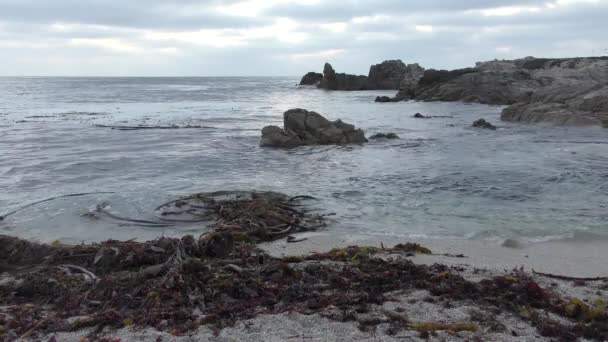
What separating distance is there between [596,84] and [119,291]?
2947 cm

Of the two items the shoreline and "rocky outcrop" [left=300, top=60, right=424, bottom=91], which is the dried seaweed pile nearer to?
the shoreline

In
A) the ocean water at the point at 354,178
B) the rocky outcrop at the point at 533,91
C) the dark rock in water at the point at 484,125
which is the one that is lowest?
the ocean water at the point at 354,178

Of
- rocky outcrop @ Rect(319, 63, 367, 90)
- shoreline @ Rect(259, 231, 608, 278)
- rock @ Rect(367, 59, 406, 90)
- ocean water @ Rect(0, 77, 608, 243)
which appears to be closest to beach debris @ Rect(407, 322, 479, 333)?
shoreline @ Rect(259, 231, 608, 278)

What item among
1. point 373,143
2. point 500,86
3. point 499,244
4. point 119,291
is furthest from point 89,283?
point 500,86

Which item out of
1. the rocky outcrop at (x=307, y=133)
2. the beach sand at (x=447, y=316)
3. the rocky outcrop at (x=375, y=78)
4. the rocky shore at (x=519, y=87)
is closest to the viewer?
the beach sand at (x=447, y=316)

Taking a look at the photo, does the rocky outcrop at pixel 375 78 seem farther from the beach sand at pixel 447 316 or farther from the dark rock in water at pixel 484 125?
the beach sand at pixel 447 316

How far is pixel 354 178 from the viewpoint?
1203 centimetres

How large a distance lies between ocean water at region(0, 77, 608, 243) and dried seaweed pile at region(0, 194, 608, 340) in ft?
4.85

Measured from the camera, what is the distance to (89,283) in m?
5.35

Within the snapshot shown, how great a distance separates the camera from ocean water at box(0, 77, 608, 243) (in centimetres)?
805

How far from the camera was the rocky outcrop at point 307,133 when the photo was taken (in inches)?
710

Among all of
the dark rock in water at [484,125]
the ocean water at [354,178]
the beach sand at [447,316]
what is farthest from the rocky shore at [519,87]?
the beach sand at [447,316]

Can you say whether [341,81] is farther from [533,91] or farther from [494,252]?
[494,252]

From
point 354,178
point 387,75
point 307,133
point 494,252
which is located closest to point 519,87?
point 307,133
